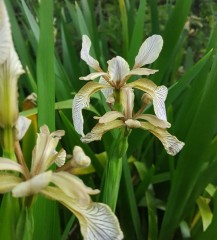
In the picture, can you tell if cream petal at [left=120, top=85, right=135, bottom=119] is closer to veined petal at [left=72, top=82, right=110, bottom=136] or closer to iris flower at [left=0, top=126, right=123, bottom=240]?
veined petal at [left=72, top=82, right=110, bottom=136]

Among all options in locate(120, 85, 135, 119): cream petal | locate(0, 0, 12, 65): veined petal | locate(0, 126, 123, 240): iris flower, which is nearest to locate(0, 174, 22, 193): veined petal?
locate(0, 126, 123, 240): iris flower

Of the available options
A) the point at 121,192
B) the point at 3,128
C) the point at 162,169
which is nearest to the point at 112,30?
the point at 162,169

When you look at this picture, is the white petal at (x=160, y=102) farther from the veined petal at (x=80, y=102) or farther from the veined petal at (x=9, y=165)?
the veined petal at (x=9, y=165)

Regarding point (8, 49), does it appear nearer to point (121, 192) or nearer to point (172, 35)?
point (121, 192)

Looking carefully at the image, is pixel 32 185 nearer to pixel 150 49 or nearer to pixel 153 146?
pixel 150 49

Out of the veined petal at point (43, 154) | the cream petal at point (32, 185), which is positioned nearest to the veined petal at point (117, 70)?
the veined petal at point (43, 154)

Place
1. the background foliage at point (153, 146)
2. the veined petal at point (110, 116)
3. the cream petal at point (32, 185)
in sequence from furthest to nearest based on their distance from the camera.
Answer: the background foliage at point (153, 146) < the veined petal at point (110, 116) < the cream petal at point (32, 185)
